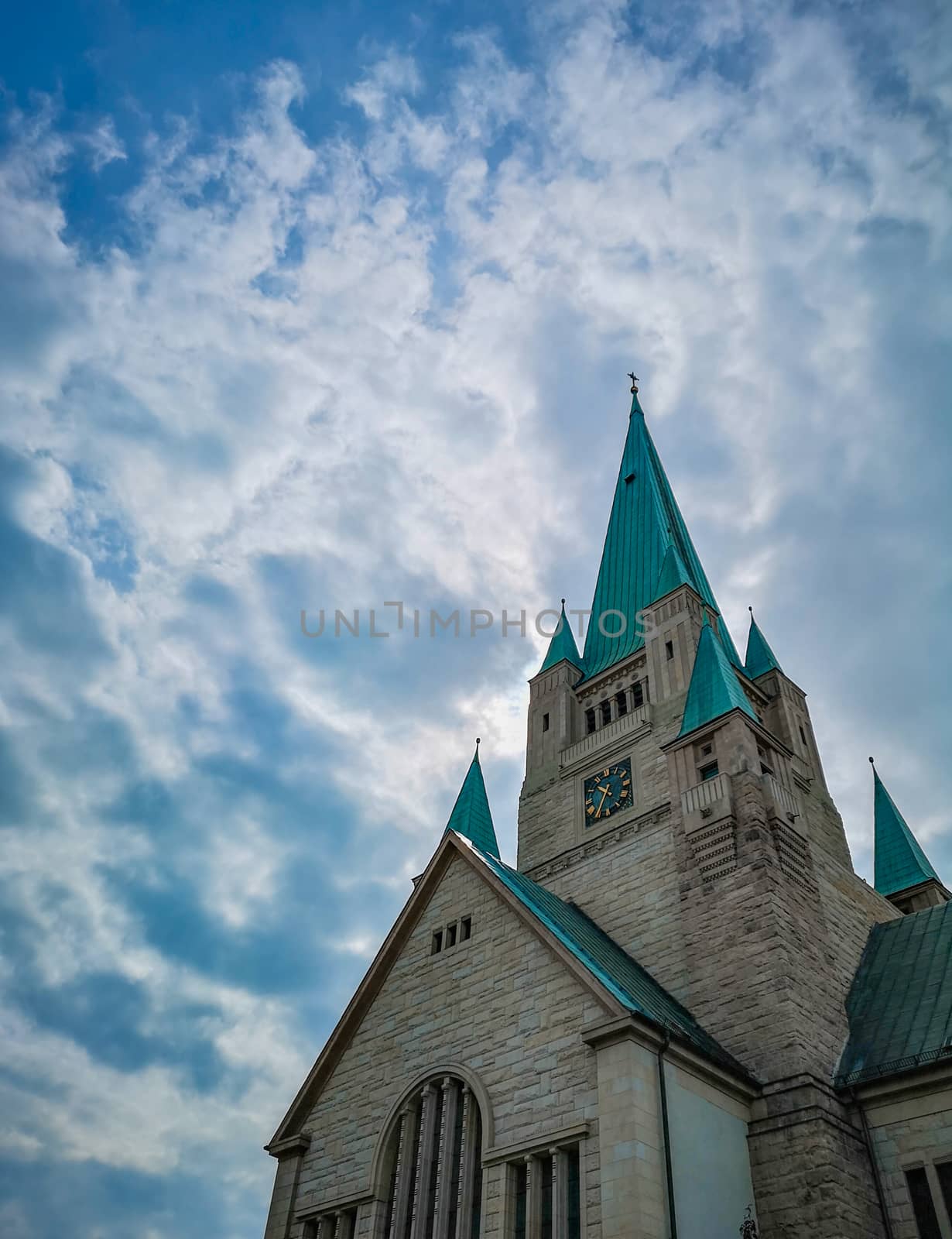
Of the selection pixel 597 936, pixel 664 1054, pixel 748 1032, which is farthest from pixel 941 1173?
pixel 597 936

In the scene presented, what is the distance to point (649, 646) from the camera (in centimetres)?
3444

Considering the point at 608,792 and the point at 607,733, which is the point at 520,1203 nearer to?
the point at 608,792

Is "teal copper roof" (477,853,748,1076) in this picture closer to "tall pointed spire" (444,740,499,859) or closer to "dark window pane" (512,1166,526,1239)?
"dark window pane" (512,1166,526,1239)

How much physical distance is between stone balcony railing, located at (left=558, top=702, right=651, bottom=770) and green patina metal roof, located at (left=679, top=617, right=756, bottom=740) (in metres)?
2.45

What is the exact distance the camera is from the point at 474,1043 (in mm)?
21438

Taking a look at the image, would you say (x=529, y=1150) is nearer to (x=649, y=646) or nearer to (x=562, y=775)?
(x=562, y=775)

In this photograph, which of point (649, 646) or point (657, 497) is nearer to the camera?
point (649, 646)

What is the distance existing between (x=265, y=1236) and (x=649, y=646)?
67.2ft

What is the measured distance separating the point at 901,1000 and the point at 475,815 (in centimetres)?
1777

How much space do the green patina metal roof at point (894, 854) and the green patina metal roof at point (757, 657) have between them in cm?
853

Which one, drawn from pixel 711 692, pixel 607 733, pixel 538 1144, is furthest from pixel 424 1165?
pixel 607 733

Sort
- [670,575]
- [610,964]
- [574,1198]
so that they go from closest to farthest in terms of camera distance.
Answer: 1. [574,1198]
2. [610,964]
3. [670,575]

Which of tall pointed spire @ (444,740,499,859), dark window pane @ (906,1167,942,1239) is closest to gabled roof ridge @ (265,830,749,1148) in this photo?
dark window pane @ (906,1167,942,1239)

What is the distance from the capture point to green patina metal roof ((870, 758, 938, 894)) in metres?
36.8
